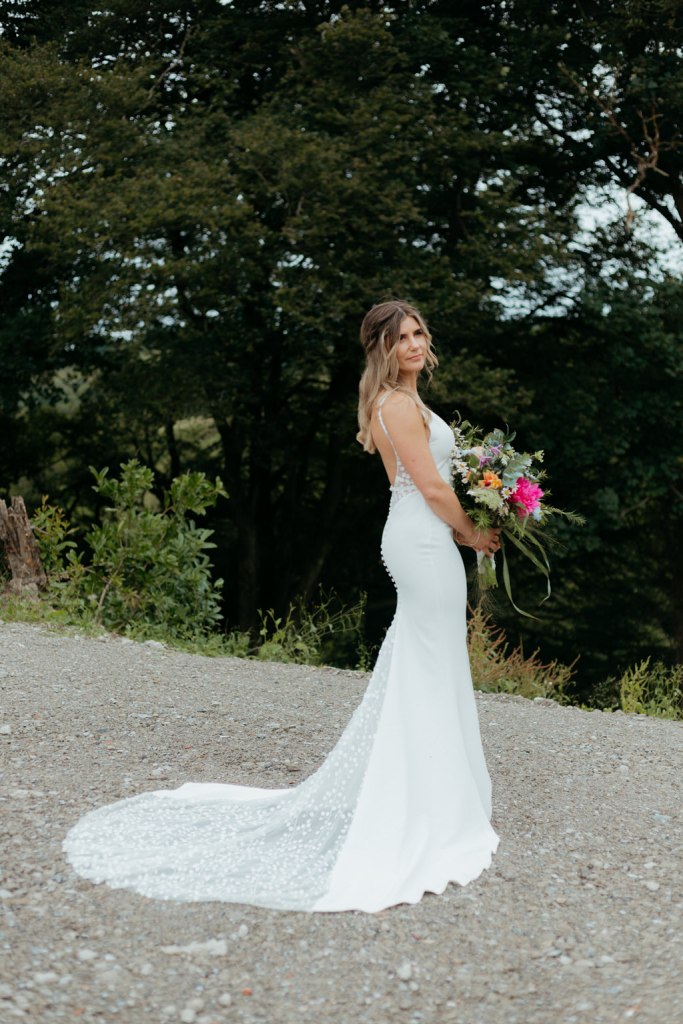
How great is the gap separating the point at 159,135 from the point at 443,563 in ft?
39.3

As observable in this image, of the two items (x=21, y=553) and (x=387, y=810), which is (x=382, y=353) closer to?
(x=387, y=810)

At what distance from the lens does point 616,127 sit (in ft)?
49.3

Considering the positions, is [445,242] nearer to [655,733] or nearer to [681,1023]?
[655,733]

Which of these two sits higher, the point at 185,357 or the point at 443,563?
the point at 185,357

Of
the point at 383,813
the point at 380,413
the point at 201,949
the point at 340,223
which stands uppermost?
the point at 340,223

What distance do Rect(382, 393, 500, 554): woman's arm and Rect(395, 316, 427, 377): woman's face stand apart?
145mm

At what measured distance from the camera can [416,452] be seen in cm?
460

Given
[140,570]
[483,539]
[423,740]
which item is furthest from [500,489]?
[140,570]

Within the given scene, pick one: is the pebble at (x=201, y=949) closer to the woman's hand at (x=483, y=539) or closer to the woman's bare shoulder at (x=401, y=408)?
the woman's hand at (x=483, y=539)

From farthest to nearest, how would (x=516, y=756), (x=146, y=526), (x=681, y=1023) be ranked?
(x=146, y=526)
(x=516, y=756)
(x=681, y=1023)

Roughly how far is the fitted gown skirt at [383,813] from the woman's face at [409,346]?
568mm

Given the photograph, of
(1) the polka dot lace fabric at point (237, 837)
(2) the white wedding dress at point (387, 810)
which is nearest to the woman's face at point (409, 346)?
(2) the white wedding dress at point (387, 810)

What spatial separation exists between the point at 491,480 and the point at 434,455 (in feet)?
0.94

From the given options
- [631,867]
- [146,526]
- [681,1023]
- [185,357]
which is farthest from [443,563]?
[185,357]
